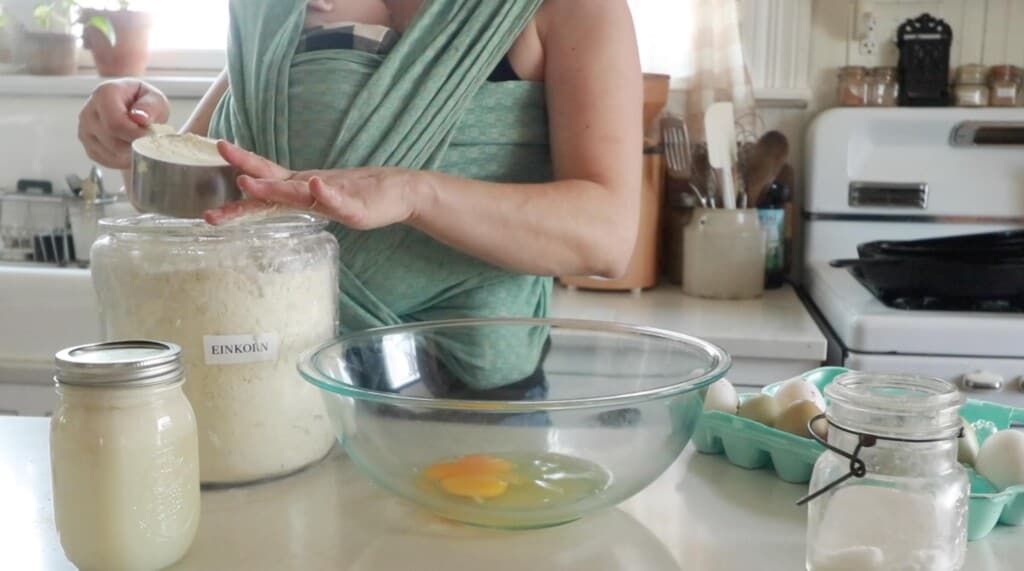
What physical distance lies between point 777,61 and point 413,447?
158 centimetres

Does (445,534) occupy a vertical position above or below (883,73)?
below

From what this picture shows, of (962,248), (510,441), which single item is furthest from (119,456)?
(962,248)

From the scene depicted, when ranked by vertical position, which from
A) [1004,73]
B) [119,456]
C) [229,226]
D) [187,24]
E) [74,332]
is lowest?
[74,332]

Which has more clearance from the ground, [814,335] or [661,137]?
[661,137]

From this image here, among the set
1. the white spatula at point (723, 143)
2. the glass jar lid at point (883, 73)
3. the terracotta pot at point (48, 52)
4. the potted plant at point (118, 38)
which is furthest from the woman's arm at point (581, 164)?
the terracotta pot at point (48, 52)

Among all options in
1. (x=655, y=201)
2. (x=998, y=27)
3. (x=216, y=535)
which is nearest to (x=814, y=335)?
(x=655, y=201)

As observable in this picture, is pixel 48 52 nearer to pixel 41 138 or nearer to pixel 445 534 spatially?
pixel 41 138

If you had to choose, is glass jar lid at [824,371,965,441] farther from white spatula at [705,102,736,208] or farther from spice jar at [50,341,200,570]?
white spatula at [705,102,736,208]

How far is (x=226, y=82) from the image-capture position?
3.58ft

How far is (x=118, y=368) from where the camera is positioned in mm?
536

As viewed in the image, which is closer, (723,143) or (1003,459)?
(1003,459)

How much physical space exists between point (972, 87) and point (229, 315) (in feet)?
5.56

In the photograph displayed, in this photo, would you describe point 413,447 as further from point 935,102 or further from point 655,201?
point 935,102

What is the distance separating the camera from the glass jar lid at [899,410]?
54cm
